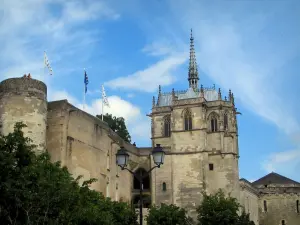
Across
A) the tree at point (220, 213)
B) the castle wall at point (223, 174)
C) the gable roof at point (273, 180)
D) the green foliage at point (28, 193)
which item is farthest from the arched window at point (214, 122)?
the green foliage at point (28, 193)

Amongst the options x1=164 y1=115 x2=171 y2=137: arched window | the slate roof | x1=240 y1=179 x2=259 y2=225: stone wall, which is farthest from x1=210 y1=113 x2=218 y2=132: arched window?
x1=240 y1=179 x2=259 y2=225: stone wall

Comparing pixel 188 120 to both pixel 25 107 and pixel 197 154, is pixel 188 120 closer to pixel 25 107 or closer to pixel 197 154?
pixel 197 154

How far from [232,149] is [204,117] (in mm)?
4128

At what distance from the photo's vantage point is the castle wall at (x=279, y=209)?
68.3 metres

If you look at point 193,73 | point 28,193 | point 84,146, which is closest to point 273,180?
point 193,73

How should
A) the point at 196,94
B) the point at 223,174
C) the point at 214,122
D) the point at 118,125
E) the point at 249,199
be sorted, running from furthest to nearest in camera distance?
1. the point at 118,125
2. the point at 249,199
3. the point at 196,94
4. the point at 214,122
5. the point at 223,174

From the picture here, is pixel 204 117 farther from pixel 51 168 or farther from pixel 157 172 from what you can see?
pixel 51 168

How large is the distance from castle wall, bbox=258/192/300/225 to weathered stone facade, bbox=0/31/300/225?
10 centimetres

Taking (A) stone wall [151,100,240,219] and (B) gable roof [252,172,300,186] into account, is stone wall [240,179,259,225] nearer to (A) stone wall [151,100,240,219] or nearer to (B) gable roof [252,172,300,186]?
(B) gable roof [252,172,300,186]

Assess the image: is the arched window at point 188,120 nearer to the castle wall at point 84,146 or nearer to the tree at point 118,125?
the castle wall at point 84,146

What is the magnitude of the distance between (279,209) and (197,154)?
840 inches

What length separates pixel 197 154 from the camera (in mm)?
53000

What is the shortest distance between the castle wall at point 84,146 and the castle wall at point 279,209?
82.4 ft

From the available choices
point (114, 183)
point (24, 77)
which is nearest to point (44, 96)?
point (24, 77)
